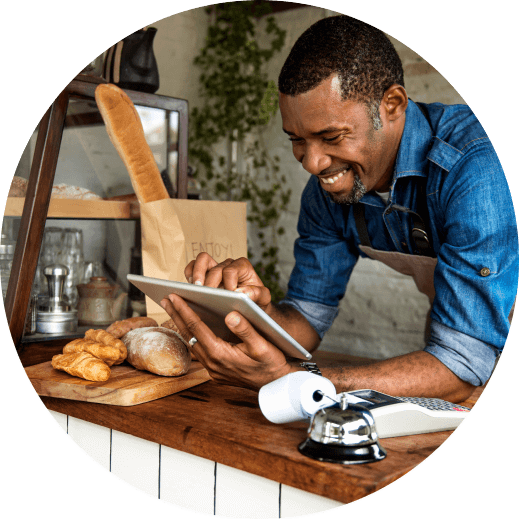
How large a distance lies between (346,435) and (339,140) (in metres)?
0.44

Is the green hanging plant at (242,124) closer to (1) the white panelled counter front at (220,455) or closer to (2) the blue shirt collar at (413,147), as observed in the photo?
(2) the blue shirt collar at (413,147)

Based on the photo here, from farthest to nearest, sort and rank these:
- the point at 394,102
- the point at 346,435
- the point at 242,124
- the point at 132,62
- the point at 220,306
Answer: the point at 242,124
the point at 132,62
the point at 394,102
the point at 220,306
the point at 346,435

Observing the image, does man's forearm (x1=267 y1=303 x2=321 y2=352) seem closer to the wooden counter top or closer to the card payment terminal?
the wooden counter top

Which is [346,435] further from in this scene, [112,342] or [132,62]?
[132,62]

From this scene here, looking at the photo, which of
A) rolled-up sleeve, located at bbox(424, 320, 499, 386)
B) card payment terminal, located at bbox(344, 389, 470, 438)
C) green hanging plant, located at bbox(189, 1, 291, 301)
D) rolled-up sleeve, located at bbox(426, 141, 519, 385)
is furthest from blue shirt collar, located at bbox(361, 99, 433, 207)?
green hanging plant, located at bbox(189, 1, 291, 301)

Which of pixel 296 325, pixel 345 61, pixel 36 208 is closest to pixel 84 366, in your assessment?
pixel 36 208

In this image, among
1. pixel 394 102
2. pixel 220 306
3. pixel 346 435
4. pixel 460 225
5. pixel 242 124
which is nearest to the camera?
pixel 346 435

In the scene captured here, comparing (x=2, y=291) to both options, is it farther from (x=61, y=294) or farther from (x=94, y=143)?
(x=94, y=143)

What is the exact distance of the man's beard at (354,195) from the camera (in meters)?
0.86

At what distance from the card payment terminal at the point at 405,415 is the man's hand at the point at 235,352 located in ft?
0.38

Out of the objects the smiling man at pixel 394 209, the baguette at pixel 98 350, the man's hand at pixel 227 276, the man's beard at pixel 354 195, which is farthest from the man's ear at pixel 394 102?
the baguette at pixel 98 350

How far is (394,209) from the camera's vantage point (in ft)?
2.87

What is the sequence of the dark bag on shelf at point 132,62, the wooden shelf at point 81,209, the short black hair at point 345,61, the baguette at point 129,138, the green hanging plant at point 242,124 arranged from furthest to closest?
1. the green hanging plant at point 242,124
2. the dark bag on shelf at point 132,62
3. the baguette at point 129,138
4. the wooden shelf at point 81,209
5. the short black hair at point 345,61

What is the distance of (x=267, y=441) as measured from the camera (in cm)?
53
